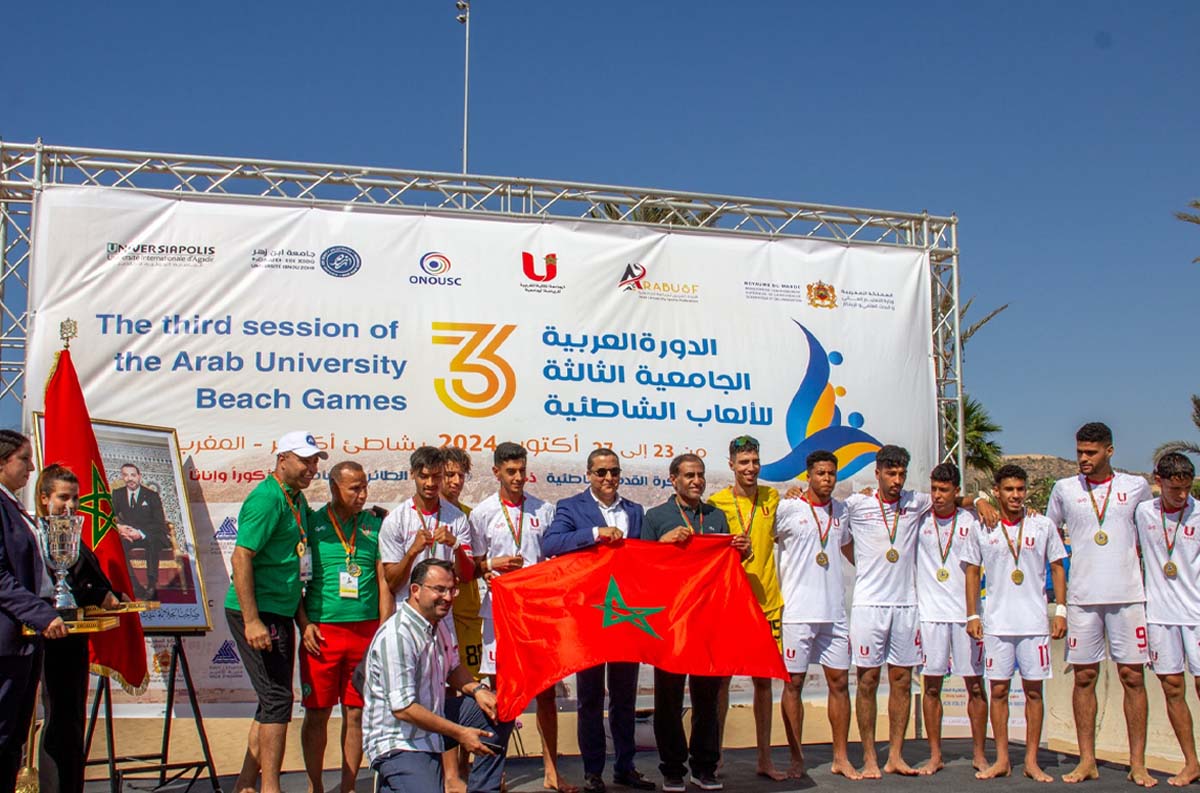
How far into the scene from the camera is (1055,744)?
8.04 m

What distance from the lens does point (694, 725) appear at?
20.3 ft

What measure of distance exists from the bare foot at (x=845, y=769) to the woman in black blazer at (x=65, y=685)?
420cm

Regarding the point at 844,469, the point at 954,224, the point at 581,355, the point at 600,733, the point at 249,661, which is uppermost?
the point at 954,224

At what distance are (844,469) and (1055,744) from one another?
2.51m

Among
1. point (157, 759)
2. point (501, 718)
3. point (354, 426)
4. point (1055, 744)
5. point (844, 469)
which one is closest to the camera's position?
point (501, 718)

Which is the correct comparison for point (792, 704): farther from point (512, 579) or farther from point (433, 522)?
point (433, 522)

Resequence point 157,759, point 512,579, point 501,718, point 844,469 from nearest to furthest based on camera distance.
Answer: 1. point 501,718
2. point 512,579
3. point 157,759
4. point 844,469

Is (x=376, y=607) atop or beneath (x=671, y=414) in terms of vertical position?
beneath

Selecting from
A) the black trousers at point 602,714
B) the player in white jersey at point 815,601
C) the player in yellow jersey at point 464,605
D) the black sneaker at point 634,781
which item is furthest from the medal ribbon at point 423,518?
the player in white jersey at point 815,601

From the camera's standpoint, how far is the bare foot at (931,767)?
6.68 metres

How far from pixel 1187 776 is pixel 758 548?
2.80 meters

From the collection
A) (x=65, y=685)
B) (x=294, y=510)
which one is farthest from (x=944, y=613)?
(x=65, y=685)

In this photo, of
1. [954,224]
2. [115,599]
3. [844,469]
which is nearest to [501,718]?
[115,599]

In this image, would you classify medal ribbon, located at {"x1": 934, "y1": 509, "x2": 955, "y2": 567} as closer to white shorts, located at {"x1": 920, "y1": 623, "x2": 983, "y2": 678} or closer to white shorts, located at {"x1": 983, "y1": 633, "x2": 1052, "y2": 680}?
white shorts, located at {"x1": 920, "y1": 623, "x2": 983, "y2": 678}
